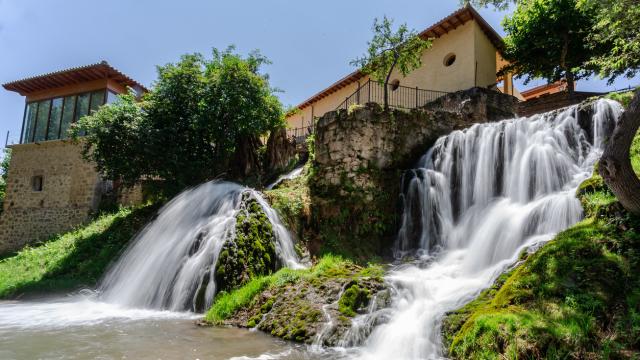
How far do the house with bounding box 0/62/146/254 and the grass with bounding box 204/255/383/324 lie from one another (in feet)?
54.1

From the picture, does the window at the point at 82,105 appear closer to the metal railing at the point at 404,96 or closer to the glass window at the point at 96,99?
the glass window at the point at 96,99

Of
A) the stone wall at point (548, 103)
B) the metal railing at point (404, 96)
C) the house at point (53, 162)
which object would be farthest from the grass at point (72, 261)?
the stone wall at point (548, 103)

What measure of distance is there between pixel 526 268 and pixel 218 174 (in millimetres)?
13401

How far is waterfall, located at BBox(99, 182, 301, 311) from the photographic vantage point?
8969 millimetres

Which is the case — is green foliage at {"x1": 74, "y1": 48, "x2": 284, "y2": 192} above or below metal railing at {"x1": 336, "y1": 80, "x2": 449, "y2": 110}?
below

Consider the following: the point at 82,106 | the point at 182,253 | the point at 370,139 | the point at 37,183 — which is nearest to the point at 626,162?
the point at 370,139

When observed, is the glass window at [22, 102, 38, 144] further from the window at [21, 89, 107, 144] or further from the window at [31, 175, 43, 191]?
the window at [31, 175, 43, 191]

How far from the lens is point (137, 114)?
54.2 ft

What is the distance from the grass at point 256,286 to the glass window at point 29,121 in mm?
23164

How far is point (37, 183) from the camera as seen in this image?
Result: 24.1 meters

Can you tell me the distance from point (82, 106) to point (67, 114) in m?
1.26

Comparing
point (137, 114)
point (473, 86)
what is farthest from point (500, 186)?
point (137, 114)

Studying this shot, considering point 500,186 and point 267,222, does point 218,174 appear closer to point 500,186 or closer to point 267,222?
point 267,222

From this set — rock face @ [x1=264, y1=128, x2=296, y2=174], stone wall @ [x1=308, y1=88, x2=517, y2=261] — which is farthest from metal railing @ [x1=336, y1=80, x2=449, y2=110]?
stone wall @ [x1=308, y1=88, x2=517, y2=261]
